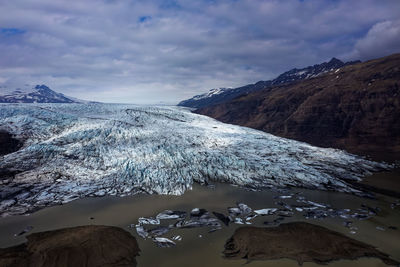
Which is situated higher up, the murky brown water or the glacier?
the glacier

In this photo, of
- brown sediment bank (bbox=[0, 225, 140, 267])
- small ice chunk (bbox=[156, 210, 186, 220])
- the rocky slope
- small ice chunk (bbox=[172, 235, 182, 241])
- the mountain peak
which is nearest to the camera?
brown sediment bank (bbox=[0, 225, 140, 267])

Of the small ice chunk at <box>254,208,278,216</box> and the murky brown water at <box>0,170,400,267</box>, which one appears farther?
the small ice chunk at <box>254,208,278,216</box>

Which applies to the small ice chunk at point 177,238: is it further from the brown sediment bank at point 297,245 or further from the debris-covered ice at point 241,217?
the brown sediment bank at point 297,245

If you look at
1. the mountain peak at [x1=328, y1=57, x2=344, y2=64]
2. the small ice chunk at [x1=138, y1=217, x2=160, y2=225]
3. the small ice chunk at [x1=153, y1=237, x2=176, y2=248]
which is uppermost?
the mountain peak at [x1=328, y1=57, x2=344, y2=64]

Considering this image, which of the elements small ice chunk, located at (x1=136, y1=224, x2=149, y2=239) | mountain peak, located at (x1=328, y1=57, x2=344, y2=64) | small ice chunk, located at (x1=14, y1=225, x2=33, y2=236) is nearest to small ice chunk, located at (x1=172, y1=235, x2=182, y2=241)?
small ice chunk, located at (x1=136, y1=224, x2=149, y2=239)

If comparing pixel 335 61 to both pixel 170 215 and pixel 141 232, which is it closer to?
pixel 170 215

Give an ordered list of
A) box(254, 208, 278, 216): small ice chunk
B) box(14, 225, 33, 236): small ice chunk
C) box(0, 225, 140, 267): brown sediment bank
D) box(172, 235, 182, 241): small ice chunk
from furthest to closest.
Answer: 1. box(254, 208, 278, 216): small ice chunk
2. box(14, 225, 33, 236): small ice chunk
3. box(172, 235, 182, 241): small ice chunk
4. box(0, 225, 140, 267): brown sediment bank

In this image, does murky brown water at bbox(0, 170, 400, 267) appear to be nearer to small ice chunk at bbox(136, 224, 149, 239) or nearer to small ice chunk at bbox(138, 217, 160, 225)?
small ice chunk at bbox(136, 224, 149, 239)

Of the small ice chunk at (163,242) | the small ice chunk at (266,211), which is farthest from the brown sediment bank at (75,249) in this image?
the small ice chunk at (266,211)

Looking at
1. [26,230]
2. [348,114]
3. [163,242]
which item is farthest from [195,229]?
[348,114]
